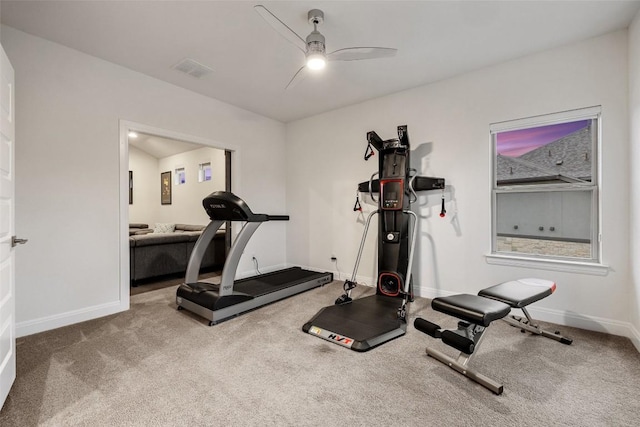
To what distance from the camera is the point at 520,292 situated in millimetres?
2195

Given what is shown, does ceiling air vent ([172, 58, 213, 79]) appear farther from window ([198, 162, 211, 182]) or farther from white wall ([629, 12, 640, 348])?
white wall ([629, 12, 640, 348])

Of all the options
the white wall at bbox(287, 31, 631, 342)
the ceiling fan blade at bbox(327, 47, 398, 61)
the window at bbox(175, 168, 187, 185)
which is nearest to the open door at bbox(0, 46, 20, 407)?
the ceiling fan blade at bbox(327, 47, 398, 61)

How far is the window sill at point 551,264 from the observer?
8.74ft

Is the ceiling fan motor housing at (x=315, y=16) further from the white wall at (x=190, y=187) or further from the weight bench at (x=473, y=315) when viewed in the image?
the white wall at (x=190, y=187)

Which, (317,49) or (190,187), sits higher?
(317,49)

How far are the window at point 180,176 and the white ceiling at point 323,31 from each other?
4.23 m

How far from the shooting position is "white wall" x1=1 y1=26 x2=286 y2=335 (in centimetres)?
262

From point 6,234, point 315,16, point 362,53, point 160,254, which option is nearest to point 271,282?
point 160,254

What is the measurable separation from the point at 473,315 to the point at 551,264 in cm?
172

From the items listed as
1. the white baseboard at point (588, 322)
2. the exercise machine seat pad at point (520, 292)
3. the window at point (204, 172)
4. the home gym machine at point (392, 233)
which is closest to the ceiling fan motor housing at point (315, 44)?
the home gym machine at point (392, 233)

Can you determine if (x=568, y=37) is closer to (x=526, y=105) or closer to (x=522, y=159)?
(x=526, y=105)

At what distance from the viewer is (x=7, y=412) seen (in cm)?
160

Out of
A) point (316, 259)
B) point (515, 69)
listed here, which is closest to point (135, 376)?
point (316, 259)

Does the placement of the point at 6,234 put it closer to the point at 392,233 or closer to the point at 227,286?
the point at 227,286
